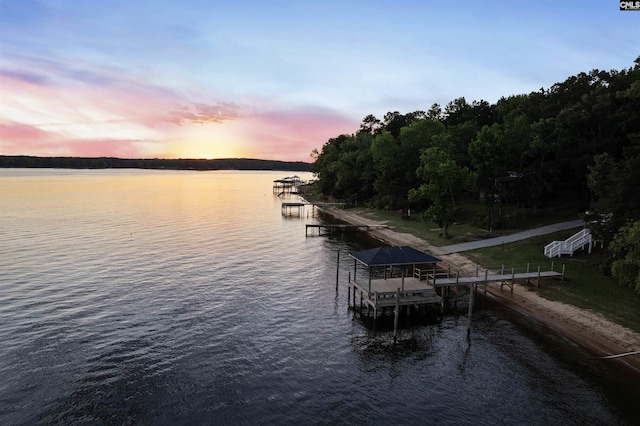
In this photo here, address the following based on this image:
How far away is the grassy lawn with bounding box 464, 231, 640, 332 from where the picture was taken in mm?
28170

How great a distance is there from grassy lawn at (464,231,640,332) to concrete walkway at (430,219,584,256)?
1538mm

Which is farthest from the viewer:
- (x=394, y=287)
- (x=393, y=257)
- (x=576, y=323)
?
(x=394, y=287)

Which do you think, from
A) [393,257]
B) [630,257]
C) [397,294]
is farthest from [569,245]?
[397,294]

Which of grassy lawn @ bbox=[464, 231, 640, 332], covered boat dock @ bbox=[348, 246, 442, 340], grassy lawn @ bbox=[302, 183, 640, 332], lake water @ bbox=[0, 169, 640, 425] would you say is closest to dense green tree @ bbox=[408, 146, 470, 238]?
grassy lawn @ bbox=[302, 183, 640, 332]

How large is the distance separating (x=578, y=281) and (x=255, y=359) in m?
26.5

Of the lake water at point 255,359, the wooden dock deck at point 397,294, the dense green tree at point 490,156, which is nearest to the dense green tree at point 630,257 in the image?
the lake water at point 255,359

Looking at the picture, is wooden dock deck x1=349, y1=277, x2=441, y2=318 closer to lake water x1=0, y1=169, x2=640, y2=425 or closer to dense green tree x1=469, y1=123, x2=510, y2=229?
lake water x1=0, y1=169, x2=640, y2=425

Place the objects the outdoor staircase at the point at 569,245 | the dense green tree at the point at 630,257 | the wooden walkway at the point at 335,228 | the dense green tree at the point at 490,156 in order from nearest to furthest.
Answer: the dense green tree at the point at 630,257 → the outdoor staircase at the point at 569,245 → the dense green tree at the point at 490,156 → the wooden walkway at the point at 335,228

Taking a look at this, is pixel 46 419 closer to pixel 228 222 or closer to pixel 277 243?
pixel 277 243

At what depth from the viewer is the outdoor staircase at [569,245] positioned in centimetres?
4022

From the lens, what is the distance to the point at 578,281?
3381cm

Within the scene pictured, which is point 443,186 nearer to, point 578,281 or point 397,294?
point 578,281

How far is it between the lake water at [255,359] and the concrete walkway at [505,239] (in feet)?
41.8

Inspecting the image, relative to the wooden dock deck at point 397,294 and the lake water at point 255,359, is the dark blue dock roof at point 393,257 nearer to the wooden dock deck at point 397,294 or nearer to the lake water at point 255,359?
the wooden dock deck at point 397,294
